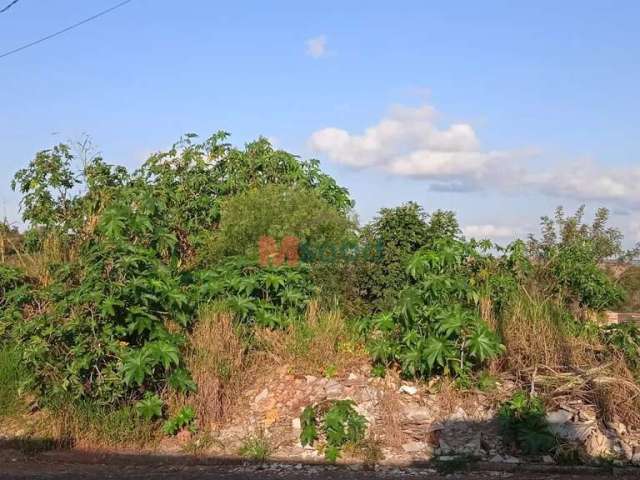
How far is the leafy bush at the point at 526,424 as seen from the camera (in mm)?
7258

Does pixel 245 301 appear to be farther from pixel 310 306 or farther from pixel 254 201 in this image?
pixel 254 201

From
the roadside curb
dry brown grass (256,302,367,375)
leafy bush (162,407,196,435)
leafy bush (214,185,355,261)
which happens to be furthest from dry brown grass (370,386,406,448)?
leafy bush (214,185,355,261)

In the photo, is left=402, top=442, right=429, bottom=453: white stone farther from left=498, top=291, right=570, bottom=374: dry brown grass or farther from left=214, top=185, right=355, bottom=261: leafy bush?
left=214, top=185, right=355, bottom=261: leafy bush

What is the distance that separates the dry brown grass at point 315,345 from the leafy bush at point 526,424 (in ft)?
6.12

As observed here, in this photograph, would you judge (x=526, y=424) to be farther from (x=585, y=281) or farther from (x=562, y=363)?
(x=585, y=281)

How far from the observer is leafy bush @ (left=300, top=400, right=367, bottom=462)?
7525 mm

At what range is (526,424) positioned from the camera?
24.4 ft

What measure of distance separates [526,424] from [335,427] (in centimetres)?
184

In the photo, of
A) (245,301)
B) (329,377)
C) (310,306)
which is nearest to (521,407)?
(329,377)

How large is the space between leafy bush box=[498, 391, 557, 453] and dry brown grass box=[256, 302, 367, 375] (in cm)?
187

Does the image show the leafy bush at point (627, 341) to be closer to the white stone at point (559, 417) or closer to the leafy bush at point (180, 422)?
the white stone at point (559, 417)

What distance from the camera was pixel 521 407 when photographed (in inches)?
299

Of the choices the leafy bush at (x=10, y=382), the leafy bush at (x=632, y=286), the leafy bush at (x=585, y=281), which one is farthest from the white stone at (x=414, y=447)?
the leafy bush at (x=632, y=286)

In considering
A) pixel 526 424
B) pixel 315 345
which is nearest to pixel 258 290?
pixel 315 345
